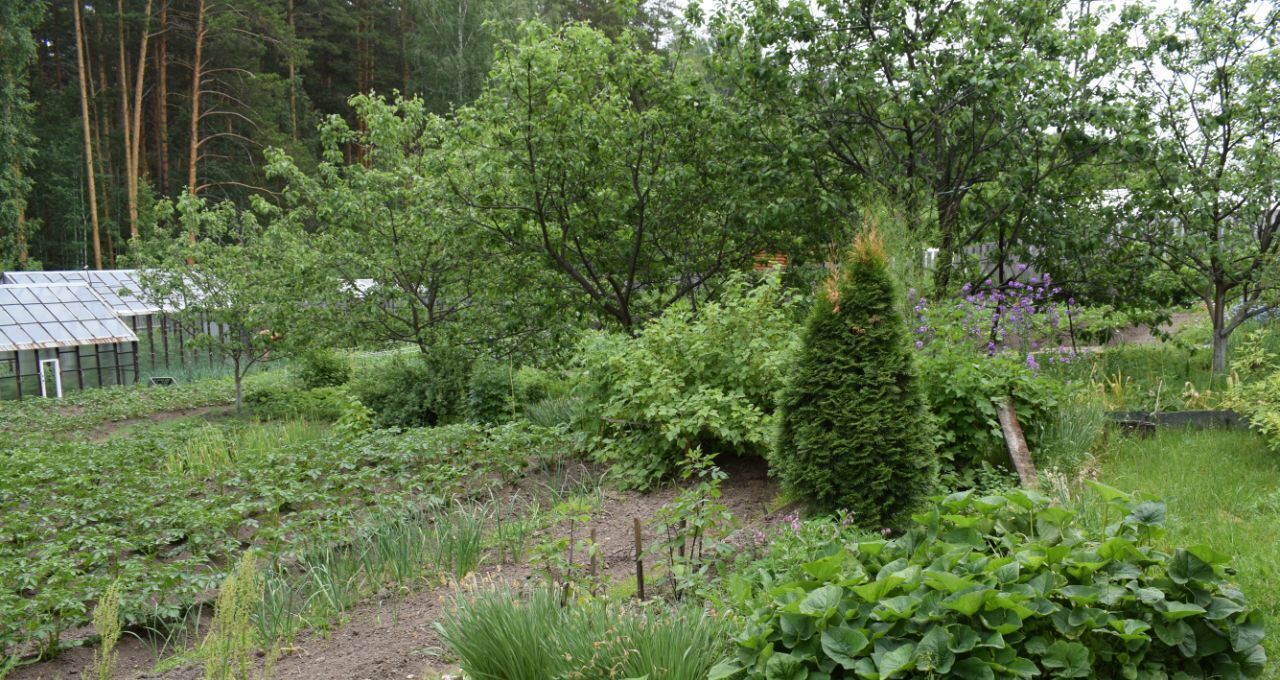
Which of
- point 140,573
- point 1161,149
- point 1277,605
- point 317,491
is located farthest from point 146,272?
point 1277,605

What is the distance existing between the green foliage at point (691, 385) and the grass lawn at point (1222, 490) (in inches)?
88.5

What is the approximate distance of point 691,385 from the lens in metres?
6.49

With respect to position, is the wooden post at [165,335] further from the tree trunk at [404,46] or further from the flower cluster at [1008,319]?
the flower cluster at [1008,319]

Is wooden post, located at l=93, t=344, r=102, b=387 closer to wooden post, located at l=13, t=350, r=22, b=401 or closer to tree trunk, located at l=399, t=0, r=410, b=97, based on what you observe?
wooden post, located at l=13, t=350, r=22, b=401

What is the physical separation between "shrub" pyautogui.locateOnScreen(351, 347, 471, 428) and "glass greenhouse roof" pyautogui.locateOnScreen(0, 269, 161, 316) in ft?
33.8

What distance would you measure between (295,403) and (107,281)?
10861 mm

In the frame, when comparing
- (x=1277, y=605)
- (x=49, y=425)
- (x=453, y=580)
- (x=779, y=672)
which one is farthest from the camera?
(x=49, y=425)

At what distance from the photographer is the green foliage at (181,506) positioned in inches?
177

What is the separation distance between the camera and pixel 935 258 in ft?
28.1

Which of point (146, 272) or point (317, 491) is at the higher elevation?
point (146, 272)

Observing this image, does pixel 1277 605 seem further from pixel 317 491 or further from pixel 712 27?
pixel 712 27

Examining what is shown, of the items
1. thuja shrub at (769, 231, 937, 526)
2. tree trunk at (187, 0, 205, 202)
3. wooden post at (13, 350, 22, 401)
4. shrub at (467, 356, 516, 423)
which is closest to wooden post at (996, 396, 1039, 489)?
thuja shrub at (769, 231, 937, 526)

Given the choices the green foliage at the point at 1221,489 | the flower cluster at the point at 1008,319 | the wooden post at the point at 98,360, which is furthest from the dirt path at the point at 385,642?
the wooden post at the point at 98,360

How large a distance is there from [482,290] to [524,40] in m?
3.25
